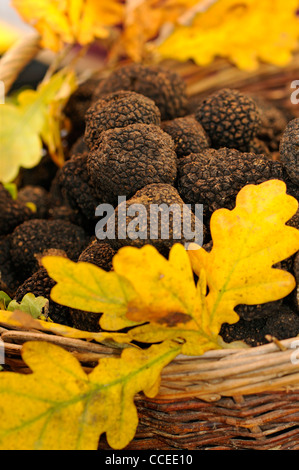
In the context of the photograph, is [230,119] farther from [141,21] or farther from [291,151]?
[141,21]

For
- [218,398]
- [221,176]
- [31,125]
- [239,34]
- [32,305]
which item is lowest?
[218,398]

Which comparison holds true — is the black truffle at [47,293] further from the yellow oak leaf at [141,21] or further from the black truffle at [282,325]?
the yellow oak leaf at [141,21]

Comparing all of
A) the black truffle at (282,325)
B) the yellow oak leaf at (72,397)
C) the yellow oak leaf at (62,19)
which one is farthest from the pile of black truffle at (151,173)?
the yellow oak leaf at (62,19)

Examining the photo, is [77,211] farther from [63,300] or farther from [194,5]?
[194,5]

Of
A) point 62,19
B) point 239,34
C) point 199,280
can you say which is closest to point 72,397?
point 199,280

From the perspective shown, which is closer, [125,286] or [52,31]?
[125,286]

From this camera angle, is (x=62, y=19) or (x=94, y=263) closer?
(x=94, y=263)

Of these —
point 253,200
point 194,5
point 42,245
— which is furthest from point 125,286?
point 194,5
